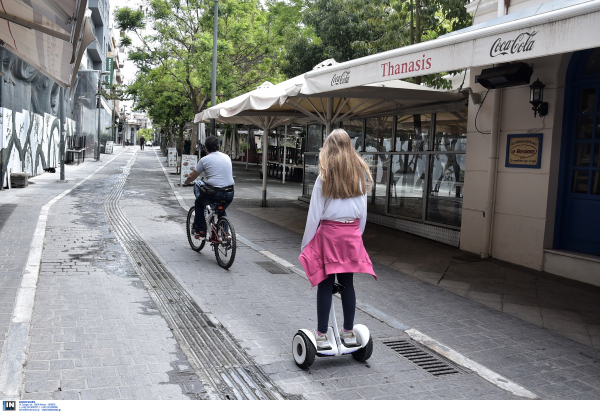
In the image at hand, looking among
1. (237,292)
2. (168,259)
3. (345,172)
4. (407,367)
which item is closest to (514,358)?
(407,367)

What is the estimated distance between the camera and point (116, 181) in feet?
69.8

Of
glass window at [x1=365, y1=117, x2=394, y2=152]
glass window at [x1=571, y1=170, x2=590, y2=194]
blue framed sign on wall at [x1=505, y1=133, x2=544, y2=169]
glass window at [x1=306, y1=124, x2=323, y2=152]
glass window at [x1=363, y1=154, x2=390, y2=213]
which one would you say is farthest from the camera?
glass window at [x1=306, y1=124, x2=323, y2=152]

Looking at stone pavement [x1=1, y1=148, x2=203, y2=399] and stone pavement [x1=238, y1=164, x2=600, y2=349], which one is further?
stone pavement [x1=238, y1=164, x2=600, y2=349]

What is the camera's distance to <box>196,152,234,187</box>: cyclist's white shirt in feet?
24.9

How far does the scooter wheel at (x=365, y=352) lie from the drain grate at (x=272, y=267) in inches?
121

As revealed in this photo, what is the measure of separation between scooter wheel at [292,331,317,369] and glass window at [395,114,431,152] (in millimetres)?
7169

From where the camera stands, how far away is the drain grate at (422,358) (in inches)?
162

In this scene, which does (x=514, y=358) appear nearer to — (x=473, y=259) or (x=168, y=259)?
(x=473, y=259)

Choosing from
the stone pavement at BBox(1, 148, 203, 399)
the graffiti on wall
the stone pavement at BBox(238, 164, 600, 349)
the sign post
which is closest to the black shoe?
the stone pavement at BBox(1, 148, 203, 399)

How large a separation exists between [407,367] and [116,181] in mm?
18978

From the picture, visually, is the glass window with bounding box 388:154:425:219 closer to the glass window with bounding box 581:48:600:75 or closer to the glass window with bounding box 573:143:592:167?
the glass window with bounding box 573:143:592:167

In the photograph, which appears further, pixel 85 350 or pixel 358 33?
pixel 358 33

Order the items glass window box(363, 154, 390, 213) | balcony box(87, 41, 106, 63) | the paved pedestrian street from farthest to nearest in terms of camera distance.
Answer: balcony box(87, 41, 106, 63) → glass window box(363, 154, 390, 213) → the paved pedestrian street
